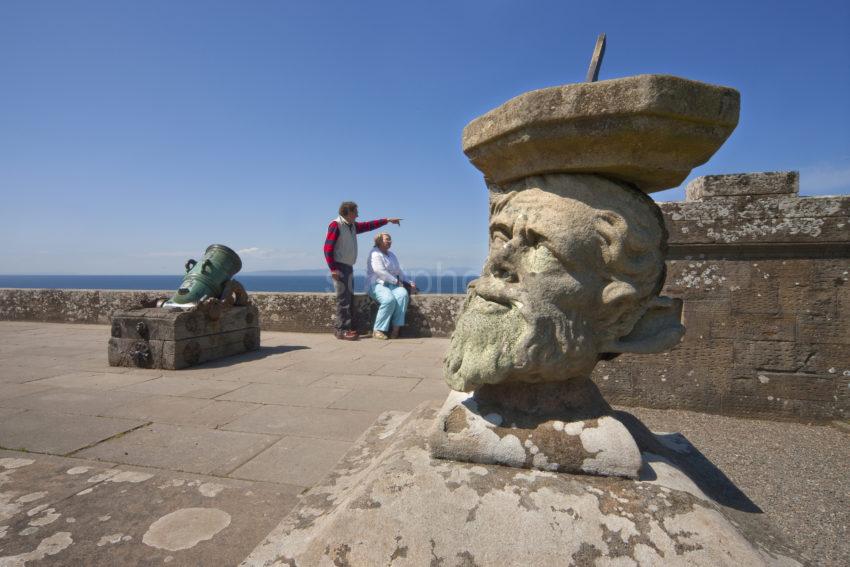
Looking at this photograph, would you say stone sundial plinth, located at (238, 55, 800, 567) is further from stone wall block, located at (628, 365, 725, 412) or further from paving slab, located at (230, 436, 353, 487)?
stone wall block, located at (628, 365, 725, 412)

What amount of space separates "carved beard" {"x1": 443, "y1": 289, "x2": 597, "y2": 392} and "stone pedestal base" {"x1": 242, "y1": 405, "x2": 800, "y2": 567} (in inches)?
12.4

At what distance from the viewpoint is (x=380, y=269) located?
775cm

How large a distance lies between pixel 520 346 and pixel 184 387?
3.83 metres

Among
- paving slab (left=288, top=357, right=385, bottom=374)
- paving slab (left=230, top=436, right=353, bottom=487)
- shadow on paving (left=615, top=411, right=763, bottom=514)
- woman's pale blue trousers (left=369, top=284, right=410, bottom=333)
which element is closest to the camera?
shadow on paving (left=615, top=411, right=763, bottom=514)

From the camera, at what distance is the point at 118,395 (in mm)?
Result: 3951

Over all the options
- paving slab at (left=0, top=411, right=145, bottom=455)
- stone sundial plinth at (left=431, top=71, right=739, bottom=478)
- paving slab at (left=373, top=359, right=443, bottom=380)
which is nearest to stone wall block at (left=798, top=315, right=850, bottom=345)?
stone sundial plinth at (left=431, top=71, right=739, bottom=478)

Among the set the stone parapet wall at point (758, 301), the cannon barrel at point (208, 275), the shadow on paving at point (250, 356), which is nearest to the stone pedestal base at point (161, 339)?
the shadow on paving at point (250, 356)

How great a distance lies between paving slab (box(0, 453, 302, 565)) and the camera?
68.7 inches

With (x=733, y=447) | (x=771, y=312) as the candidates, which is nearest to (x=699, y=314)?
(x=771, y=312)

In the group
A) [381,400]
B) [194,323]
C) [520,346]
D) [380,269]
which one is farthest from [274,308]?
[520,346]

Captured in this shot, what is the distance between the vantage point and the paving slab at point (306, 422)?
3132 millimetres

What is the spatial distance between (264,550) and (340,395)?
2.63m

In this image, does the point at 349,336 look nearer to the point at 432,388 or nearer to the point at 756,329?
the point at 432,388

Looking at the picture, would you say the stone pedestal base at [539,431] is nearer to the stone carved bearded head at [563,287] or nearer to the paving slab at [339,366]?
the stone carved bearded head at [563,287]
